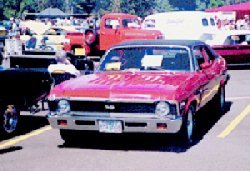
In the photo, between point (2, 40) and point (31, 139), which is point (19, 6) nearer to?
point (2, 40)

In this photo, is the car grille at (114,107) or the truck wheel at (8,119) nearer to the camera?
the car grille at (114,107)

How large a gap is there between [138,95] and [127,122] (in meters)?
0.40

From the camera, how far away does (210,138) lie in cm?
805

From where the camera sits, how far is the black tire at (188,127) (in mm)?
7328

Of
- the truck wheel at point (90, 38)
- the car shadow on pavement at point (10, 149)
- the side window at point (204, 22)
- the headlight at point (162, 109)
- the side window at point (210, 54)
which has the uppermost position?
the side window at point (204, 22)

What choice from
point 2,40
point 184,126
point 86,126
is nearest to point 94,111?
point 86,126

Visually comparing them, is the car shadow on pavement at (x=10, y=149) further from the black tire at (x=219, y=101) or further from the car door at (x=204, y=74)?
the black tire at (x=219, y=101)

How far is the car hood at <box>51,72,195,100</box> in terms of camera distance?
6918mm

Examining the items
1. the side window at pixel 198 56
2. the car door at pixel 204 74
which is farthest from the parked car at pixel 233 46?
the side window at pixel 198 56

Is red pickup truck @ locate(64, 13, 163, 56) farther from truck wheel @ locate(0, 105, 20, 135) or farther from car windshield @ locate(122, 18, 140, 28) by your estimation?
truck wheel @ locate(0, 105, 20, 135)

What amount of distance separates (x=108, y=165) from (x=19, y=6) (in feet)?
297

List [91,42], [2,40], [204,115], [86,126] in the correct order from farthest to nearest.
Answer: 1. [2,40]
2. [91,42]
3. [204,115]
4. [86,126]

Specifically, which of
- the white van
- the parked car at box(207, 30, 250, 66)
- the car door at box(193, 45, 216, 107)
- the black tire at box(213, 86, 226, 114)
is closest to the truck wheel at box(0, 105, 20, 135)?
the car door at box(193, 45, 216, 107)

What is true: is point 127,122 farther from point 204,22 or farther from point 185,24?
point 204,22
